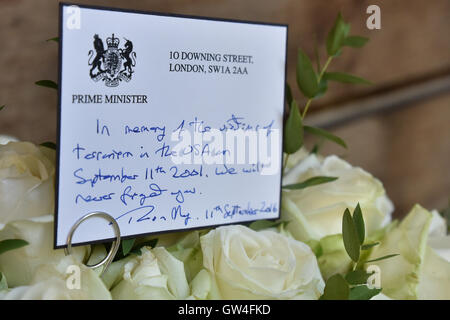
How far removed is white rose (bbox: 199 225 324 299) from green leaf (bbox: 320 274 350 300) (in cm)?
2

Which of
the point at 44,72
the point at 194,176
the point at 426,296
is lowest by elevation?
the point at 426,296

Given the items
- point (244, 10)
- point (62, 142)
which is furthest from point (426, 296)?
point (244, 10)

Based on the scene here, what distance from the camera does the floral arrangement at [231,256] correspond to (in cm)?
43

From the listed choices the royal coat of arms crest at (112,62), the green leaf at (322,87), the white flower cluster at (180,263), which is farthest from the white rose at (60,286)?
the green leaf at (322,87)

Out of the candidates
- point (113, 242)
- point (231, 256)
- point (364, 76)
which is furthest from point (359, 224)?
point (364, 76)

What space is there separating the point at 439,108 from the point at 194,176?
43.7 inches

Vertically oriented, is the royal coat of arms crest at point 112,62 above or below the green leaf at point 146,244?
above

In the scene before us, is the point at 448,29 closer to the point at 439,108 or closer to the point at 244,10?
the point at 439,108

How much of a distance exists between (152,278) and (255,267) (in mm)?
87

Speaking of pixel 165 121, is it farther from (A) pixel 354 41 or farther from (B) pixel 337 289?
(A) pixel 354 41

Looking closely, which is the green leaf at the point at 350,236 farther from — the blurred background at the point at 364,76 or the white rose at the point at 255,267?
the blurred background at the point at 364,76

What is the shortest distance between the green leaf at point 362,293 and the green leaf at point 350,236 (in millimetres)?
37
